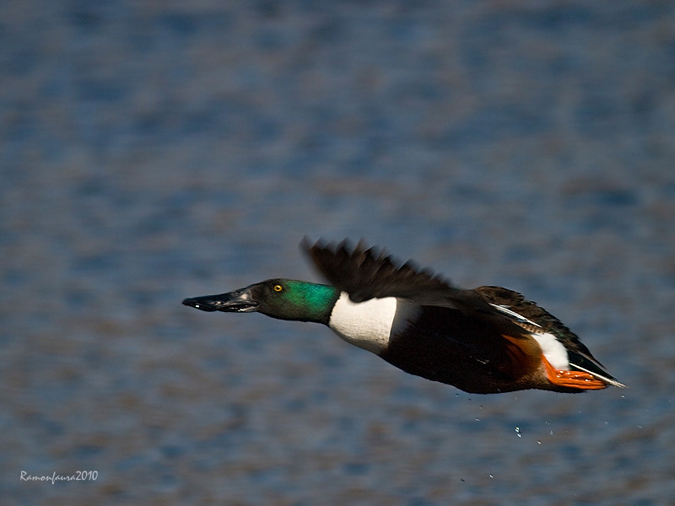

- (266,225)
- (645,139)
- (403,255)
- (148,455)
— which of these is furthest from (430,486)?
(645,139)

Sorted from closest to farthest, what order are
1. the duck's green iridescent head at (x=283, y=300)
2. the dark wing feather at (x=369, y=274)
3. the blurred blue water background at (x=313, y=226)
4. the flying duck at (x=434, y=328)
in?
the dark wing feather at (x=369, y=274), the flying duck at (x=434, y=328), the duck's green iridescent head at (x=283, y=300), the blurred blue water background at (x=313, y=226)

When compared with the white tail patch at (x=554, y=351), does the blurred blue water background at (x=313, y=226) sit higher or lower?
higher

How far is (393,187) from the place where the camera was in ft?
25.9

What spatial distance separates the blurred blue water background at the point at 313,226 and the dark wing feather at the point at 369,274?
1.65 meters

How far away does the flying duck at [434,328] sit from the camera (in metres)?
3.80

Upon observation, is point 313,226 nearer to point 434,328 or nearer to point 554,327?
point 554,327

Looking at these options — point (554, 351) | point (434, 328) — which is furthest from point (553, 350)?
point (434, 328)

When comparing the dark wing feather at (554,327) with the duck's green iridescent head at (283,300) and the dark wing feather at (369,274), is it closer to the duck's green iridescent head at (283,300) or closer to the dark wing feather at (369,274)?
the duck's green iridescent head at (283,300)

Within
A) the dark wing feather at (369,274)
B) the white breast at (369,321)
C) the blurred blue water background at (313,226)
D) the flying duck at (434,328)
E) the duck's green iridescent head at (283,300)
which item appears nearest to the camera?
the dark wing feather at (369,274)

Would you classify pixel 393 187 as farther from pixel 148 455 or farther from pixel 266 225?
pixel 148 455

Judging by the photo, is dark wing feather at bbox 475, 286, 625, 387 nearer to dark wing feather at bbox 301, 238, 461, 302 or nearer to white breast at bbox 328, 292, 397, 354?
white breast at bbox 328, 292, 397, 354

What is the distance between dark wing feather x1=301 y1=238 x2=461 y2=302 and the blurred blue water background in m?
1.65

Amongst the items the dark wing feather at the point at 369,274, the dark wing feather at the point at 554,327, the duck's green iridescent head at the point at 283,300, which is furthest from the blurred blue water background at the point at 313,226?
the dark wing feather at the point at 369,274

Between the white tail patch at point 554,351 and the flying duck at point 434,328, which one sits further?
the white tail patch at point 554,351
